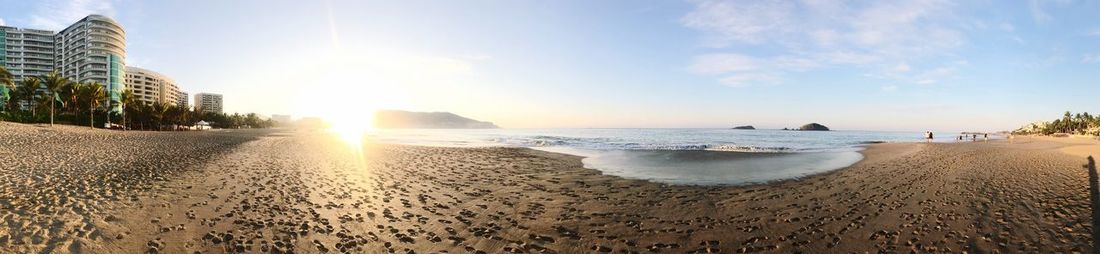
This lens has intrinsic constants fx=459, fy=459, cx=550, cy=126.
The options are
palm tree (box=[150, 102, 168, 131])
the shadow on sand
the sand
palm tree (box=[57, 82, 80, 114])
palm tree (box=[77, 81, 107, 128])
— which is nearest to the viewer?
the sand

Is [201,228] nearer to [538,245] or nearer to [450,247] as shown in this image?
[450,247]

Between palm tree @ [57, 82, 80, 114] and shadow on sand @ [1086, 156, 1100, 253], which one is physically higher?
palm tree @ [57, 82, 80, 114]

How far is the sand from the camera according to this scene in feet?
29.2

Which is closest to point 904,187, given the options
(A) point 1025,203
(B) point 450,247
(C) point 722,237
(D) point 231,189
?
(A) point 1025,203

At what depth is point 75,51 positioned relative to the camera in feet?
575

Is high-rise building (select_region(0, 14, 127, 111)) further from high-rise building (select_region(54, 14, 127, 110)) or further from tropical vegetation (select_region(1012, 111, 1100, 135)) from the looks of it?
tropical vegetation (select_region(1012, 111, 1100, 135))

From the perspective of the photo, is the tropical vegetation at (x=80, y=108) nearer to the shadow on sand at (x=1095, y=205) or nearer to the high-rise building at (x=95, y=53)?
the high-rise building at (x=95, y=53)

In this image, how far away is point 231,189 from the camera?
14.8m

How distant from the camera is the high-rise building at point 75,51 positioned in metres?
170

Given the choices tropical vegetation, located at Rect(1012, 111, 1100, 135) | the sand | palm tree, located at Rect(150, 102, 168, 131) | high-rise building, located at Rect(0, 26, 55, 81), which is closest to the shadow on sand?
the sand

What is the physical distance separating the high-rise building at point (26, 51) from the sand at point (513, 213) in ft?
812

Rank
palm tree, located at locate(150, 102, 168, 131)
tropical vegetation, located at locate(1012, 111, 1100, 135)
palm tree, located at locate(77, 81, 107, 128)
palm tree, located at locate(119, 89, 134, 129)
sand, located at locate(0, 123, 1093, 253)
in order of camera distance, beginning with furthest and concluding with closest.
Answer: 1. tropical vegetation, located at locate(1012, 111, 1100, 135)
2. palm tree, located at locate(150, 102, 168, 131)
3. palm tree, located at locate(119, 89, 134, 129)
4. palm tree, located at locate(77, 81, 107, 128)
5. sand, located at locate(0, 123, 1093, 253)

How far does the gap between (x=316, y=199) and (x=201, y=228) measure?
12.2 ft

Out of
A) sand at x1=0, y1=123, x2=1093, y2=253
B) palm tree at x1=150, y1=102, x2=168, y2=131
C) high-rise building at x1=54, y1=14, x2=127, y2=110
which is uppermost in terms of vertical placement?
high-rise building at x1=54, y1=14, x2=127, y2=110
